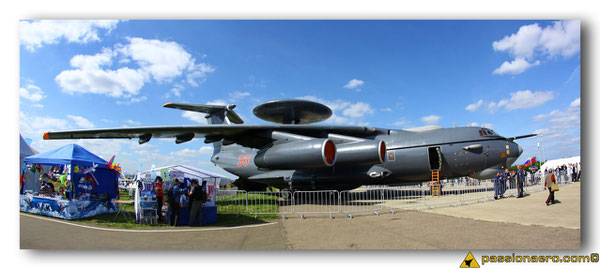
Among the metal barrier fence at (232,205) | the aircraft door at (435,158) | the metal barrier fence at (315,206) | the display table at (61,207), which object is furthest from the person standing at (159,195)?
the aircraft door at (435,158)

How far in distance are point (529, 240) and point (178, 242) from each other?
5.90 m

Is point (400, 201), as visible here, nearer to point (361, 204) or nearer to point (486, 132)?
point (361, 204)

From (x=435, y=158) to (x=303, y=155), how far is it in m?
5.43

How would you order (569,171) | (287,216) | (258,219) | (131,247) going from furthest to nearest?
1. (569,171)
2. (287,216)
3. (258,219)
4. (131,247)

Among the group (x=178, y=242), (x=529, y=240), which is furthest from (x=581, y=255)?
(x=178, y=242)

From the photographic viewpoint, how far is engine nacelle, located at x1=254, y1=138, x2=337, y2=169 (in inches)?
297

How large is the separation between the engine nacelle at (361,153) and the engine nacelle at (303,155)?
1.86 feet

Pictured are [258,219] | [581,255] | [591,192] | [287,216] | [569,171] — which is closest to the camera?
[581,255]

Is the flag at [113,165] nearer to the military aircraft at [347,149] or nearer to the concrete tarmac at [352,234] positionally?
the military aircraft at [347,149]

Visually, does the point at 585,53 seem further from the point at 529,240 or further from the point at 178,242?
the point at 178,242

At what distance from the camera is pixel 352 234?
5.18 metres

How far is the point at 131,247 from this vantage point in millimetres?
4594

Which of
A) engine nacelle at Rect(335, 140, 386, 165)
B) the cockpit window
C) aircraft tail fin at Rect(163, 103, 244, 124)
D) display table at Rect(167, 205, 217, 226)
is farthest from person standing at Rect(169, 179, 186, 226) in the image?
the cockpit window

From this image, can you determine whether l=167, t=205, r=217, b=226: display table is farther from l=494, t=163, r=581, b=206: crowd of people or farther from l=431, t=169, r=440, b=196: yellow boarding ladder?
l=494, t=163, r=581, b=206: crowd of people
